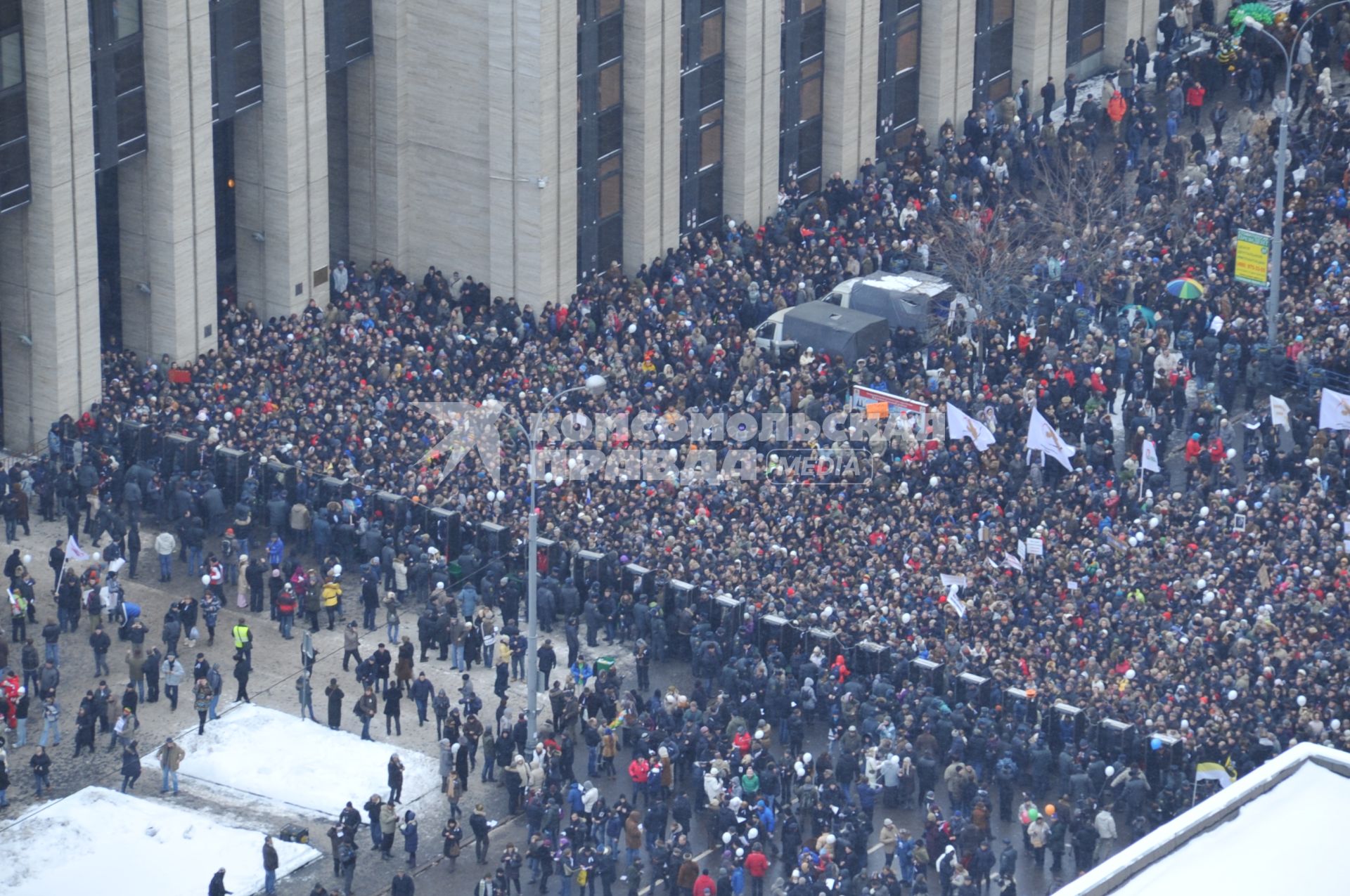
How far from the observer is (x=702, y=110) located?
78.4m

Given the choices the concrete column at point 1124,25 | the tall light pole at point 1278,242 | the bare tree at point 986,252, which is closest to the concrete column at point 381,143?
the bare tree at point 986,252

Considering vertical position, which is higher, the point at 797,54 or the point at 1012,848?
the point at 797,54

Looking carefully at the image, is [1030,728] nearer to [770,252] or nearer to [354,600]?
[354,600]

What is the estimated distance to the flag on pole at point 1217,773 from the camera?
53.6m

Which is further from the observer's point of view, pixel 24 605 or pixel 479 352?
pixel 479 352

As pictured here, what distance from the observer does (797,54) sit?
80.6 metres

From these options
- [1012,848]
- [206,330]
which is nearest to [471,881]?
[1012,848]

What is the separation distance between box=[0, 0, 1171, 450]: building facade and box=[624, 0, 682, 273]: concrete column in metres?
0.07

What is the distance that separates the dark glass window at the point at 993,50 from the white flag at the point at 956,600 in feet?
97.7

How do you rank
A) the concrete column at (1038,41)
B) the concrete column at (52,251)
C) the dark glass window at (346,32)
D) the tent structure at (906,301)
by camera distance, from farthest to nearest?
the concrete column at (1038,41) < the dark glass window at (346,32) < the tent structure at (906,301) < the concrete column at (52,251)

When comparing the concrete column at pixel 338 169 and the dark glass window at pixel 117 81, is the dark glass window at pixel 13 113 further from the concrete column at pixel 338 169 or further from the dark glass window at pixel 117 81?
the concrete column at pixel 338 169

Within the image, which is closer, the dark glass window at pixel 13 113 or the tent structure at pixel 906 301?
the dark glass window at pixel 13 113

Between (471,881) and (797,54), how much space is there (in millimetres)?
33389

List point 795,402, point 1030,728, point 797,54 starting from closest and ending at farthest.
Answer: point 1030,728
point 795,402
point 797,54
